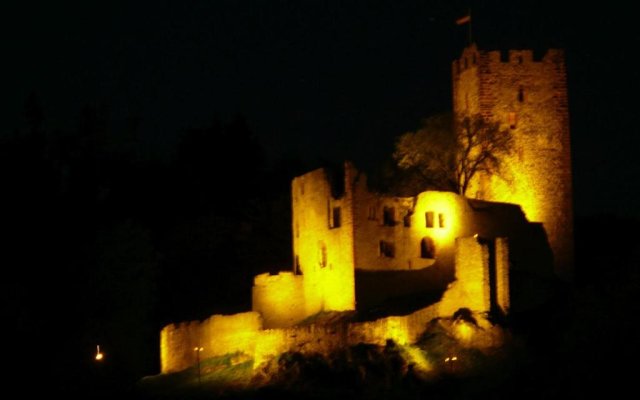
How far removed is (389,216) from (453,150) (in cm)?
704

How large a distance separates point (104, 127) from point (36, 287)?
13807mm

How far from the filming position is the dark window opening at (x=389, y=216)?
39.9 m

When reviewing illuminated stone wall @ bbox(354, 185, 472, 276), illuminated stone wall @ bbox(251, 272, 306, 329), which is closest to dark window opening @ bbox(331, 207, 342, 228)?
illuminated stone wall @ bbox(354, 185, 472, 276)

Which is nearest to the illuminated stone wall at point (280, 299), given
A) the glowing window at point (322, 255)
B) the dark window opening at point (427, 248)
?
the glowing window at point (322, 255)


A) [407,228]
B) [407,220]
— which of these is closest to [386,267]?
[407,228]

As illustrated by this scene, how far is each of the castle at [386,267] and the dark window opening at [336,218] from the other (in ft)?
0.10

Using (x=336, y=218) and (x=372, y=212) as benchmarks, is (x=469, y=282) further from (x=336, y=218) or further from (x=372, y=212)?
(x=336, y=218)

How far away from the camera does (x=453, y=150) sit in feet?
152

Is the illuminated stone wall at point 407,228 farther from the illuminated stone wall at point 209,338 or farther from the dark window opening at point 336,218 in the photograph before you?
the illuminated stone wall at point 209,338

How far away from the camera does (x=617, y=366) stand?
33000 millimetres

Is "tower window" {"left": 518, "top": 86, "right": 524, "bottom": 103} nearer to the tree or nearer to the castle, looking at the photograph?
the tree

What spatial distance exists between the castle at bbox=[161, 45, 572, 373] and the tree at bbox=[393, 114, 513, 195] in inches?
33.3

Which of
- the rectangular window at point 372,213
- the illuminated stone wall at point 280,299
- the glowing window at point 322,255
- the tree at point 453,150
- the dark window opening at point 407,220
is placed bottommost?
the illuminated stone wall at point 280,299

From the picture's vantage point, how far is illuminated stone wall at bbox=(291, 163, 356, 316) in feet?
128
